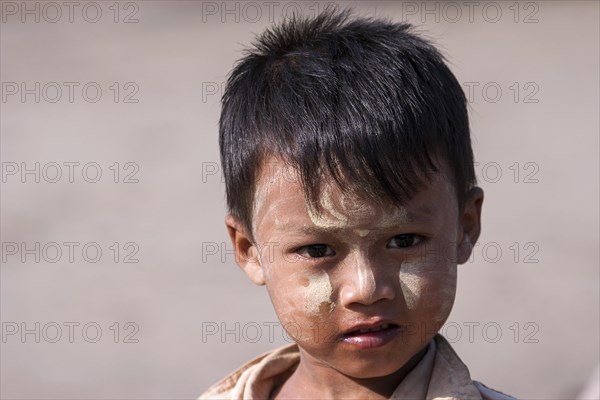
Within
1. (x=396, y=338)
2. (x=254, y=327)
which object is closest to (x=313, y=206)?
(x=396, y=338)

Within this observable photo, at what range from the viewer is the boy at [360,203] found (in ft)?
6.38

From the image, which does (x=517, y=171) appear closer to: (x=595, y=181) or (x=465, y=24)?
(x=595, y=181)

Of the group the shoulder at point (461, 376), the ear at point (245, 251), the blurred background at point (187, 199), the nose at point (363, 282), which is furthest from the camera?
the blurred background at point (187, 199)

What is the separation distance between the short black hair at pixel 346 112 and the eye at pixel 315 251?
0.35 feet

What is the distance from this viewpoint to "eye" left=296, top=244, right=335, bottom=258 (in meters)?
2.00

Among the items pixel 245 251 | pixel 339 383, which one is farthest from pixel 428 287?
pixel 245 251

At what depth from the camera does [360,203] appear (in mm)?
1940

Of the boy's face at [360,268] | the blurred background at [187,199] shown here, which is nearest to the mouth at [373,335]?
the boy's face at [360,268]

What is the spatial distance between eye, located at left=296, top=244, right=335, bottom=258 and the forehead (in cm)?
5

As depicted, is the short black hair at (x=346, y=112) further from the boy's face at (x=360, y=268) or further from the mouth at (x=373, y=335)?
the mouth at (x=373, y=335)

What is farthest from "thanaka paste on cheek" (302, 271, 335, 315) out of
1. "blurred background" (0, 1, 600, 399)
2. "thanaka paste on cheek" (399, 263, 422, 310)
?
"blurred background" (0, 1, 600, 399)

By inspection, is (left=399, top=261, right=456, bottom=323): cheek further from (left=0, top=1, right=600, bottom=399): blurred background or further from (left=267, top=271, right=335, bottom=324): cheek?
(left=0, top=1, right=600, bottom=399): blurred background

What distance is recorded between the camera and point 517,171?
220 inches

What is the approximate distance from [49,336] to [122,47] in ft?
10.7
